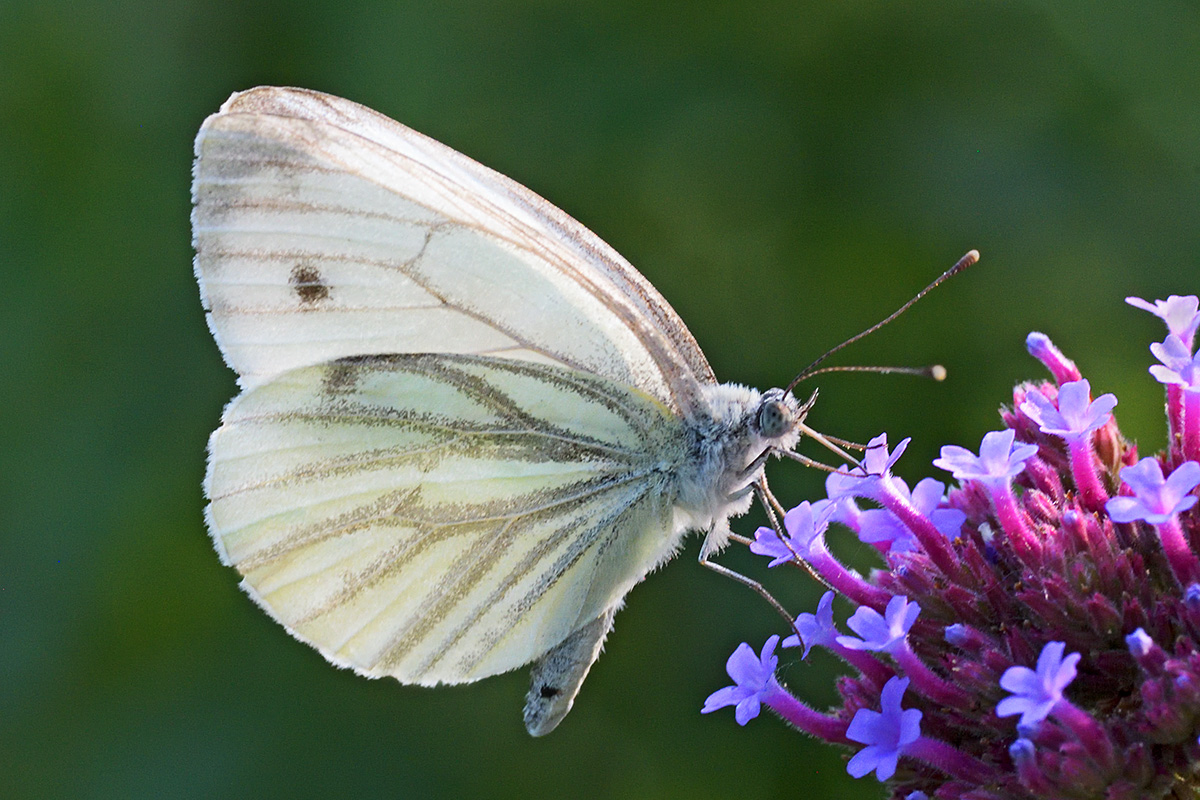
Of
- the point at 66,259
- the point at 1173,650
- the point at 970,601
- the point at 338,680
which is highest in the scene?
the point at 1173,650

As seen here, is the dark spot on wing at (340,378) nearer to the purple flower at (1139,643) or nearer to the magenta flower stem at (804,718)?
the magenta flower stem at (804,718)

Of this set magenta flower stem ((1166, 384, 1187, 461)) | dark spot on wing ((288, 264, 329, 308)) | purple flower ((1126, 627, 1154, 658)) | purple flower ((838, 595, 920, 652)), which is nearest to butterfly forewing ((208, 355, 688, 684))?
dark spot on wing ((288, 264, 329, 308))

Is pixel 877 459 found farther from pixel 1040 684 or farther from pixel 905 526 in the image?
pixel 1040 684

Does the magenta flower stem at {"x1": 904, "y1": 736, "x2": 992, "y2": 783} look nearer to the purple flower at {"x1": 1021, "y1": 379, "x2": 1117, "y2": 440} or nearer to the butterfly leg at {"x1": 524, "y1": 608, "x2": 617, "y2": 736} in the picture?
the purple flower at {"x1": 1021, "y1": 379, "x2": 1117, "y2": 440}

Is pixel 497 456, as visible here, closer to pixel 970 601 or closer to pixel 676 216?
pixel 970 601

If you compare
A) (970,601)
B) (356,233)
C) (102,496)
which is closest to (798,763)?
(970,601)

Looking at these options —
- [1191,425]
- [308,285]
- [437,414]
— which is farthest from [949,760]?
[308,285]

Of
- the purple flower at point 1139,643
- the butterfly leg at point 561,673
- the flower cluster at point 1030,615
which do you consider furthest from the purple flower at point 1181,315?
the butterfly leg at point 561,673
